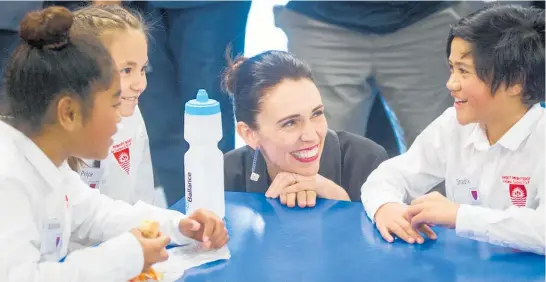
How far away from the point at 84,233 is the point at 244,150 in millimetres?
493

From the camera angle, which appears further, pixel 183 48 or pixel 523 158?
pixel 183 48

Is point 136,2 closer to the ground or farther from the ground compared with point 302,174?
farther from the ground

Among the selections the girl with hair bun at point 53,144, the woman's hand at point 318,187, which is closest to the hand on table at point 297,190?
the woman's hand at point 318,187

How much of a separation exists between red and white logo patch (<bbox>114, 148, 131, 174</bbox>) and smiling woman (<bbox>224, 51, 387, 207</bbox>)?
19cm

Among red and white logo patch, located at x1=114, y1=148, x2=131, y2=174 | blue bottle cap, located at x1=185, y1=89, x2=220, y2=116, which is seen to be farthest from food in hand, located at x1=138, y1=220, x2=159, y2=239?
red and white logo patch, located at x1=114, y1=148, x2=131, y2=174

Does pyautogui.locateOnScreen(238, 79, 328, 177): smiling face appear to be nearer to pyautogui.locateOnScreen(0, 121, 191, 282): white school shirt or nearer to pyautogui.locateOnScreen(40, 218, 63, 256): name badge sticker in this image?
pyautogui.locateOnScreen(0, 121, 191, 282): white school shirt

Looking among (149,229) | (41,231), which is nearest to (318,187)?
(149,229)

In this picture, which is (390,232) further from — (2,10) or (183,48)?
(2,10)

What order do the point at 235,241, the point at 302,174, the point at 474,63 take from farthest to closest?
the point at 302,174, the point at 474,63, the point at 235,241

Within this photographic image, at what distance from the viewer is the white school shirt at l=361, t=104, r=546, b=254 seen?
110 centimetres

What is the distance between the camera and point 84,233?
115cm

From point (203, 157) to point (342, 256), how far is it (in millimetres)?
264

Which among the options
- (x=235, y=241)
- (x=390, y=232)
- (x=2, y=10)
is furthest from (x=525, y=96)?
(x=2, y=10)

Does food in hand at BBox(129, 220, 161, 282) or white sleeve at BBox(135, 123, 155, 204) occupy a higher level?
food in hand at BBox(129, 220, 161, 282)
